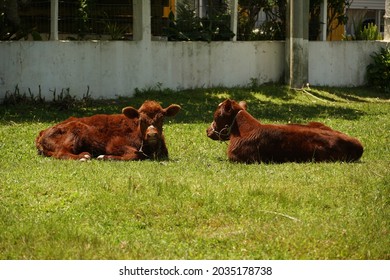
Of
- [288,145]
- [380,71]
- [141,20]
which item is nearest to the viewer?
[288,145]

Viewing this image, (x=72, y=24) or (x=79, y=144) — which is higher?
(x=72, y=24)

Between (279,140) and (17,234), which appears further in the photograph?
(279,140)

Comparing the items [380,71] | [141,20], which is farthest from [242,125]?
[380,71]

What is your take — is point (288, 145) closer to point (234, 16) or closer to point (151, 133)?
point (151, 133)

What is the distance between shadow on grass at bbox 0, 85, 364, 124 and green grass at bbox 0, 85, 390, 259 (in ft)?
13.6

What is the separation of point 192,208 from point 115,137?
3.94 m

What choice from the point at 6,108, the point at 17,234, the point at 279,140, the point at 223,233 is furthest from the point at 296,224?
the point at 6,108

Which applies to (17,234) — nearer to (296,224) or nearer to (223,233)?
(223,233)

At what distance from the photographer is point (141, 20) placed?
2203 centimetres

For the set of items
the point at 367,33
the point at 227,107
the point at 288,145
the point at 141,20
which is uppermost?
the point at 141,20

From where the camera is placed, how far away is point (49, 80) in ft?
66.9

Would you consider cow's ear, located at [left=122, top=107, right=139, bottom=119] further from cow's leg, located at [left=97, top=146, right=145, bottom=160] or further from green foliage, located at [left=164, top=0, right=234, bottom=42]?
green foliage, located at [left=164, top=0, right=234, bottom=42]

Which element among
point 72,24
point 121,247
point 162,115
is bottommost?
point 121,247

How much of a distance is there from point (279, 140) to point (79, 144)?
110 inches
